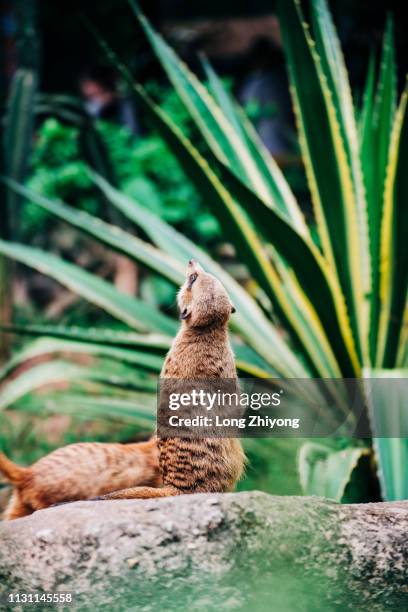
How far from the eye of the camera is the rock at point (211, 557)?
0.77 m

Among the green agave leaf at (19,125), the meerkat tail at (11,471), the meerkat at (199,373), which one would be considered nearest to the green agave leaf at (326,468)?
the meerkat at (199,373)

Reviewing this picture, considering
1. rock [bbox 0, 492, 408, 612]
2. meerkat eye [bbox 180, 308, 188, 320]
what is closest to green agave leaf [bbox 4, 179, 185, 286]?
meerkat eye [bbox 180, 308, 188, 320]

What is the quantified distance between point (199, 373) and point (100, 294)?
2.62ft

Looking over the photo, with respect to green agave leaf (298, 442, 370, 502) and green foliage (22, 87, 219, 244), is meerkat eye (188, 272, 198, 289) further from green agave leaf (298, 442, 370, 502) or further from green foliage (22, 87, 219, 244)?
green foliage (22, 87, 219, 244)

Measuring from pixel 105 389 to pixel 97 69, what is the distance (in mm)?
2270

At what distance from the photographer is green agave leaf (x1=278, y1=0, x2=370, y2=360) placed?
57.6 inches

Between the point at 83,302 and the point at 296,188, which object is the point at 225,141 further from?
the point at 296,188

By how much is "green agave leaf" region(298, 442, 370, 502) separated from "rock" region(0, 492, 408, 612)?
0.76ft

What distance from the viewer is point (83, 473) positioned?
920 millimetres

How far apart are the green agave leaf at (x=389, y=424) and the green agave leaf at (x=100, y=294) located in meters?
0.59

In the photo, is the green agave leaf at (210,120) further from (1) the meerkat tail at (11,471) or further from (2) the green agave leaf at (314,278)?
(1) the meerkat tail at (11,471)

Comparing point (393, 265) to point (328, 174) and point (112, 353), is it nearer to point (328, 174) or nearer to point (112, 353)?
point (328, 174)

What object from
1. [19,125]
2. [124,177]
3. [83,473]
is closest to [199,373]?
[83,473]

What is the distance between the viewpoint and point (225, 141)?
178 centimetres
